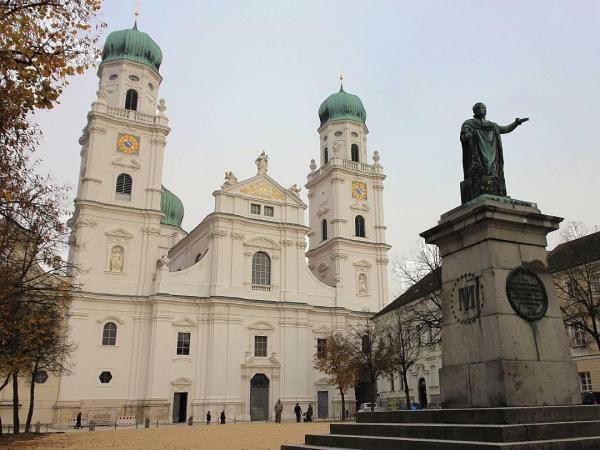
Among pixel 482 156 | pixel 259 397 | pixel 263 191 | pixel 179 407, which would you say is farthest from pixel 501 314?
pixel 263 191

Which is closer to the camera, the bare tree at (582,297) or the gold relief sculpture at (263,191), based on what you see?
the bare tree at (582,297)

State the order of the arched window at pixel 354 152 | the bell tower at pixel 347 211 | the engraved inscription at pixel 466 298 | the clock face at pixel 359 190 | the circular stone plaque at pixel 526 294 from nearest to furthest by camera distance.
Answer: the circular stone plaque at pixel 526 294 → the engraved inscription at pixel 466 298 → the bell tower at pixel 347 211 → the clock face at pixel 359 190 → the arched window at pixel 354 152

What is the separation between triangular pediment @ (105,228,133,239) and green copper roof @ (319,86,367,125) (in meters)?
22.9

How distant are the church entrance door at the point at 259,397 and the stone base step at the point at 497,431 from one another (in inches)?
1253

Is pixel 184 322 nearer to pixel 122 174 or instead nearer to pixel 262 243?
pixel 262 243

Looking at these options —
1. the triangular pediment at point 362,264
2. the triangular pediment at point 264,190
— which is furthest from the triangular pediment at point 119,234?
the triangular pediment at point 362,264

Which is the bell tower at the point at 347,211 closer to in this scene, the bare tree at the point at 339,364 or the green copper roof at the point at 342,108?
the green copper roof at the point at 342,108

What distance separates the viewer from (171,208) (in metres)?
58.5

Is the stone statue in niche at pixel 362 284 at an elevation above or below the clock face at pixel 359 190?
below

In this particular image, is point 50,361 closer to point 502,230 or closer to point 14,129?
point 14,129

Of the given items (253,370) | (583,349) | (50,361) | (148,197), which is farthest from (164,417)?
(583,349)

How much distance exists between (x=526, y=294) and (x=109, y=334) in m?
33.5

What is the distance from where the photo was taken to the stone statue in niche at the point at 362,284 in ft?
155

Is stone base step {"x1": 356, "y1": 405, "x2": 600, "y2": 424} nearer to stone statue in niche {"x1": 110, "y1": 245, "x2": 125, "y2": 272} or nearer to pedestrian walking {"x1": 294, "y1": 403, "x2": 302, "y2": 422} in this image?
pedestrian walking {"x1": 294, "y1": 403, "x2": 302, "y2": 422}
